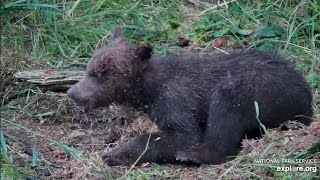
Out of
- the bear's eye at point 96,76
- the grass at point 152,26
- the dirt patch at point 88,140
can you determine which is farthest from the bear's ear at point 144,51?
the grass at point 152,26

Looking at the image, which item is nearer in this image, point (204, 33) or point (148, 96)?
Answer: point (148, 96)

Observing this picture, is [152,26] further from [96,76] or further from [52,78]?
[96,76]

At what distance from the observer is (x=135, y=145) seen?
7.45 m

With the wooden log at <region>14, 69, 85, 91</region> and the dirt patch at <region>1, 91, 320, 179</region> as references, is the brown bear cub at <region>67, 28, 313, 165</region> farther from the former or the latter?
the wooden log at <region>14, 69, 85, 91</region>

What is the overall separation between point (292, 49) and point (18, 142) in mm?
3265

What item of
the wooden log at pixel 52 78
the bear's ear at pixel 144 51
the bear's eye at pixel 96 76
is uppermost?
the bear's ear at pixel 144 51

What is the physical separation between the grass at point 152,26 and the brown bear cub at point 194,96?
5.39 ft

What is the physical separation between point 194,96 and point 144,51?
580 mm

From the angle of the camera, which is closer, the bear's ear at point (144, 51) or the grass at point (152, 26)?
the bear's ear at point (144, 51)

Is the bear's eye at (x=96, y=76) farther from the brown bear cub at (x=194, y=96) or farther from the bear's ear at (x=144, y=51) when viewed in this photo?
the bear's ear at (x=144, y=51)

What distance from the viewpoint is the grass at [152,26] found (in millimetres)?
9688

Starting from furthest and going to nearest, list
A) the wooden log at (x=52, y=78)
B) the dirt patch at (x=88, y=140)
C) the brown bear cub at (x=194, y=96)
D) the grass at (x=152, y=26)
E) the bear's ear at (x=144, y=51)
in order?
the grass at (x=152, y=26) < the wooden log at (x=52, y=78) < the bear's ear at (x=144, y=51) < the brown bear cub at (x=194, y=96) < the dirt patch at (x=88, y=140)

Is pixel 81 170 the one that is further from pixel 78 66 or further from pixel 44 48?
pixel 44 48

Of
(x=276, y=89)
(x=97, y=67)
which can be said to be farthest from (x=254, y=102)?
(x=97, y=67)
